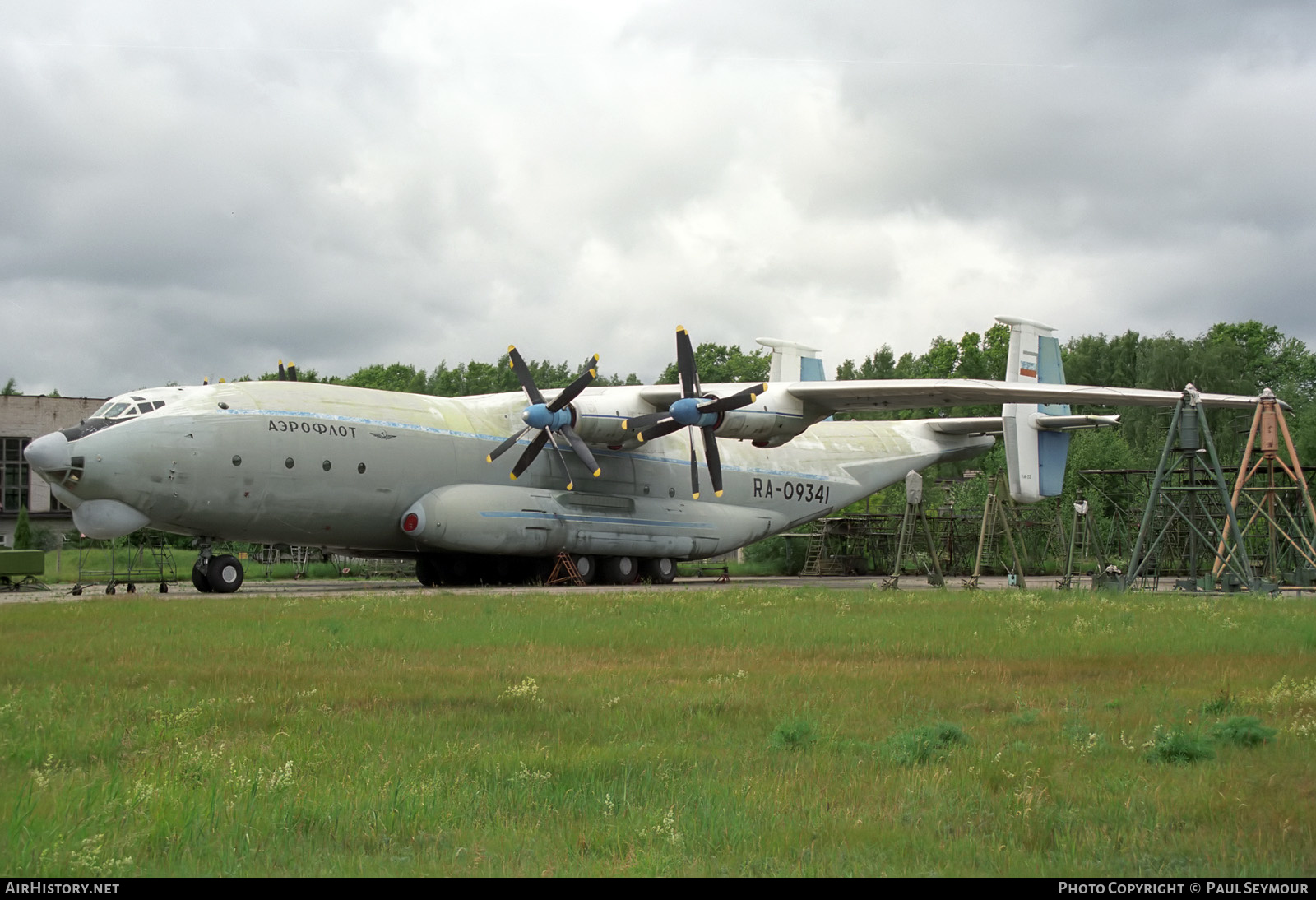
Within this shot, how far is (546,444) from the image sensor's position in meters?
31.6

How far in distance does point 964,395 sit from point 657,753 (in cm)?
2340

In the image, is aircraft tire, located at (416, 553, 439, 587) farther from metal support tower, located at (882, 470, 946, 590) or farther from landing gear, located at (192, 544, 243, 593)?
metal support tower, located at (882, 470, 946, 590)

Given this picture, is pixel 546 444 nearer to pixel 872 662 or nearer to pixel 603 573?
pixel 603 573

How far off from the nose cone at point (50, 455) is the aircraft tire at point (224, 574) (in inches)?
163

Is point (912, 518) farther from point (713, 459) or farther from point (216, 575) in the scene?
point (216, 575)

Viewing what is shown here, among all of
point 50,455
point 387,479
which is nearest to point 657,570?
point 387,479

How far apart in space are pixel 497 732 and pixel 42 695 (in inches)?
175

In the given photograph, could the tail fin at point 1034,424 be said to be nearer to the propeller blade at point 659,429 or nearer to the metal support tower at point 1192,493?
the metal support tower at point 1192,493

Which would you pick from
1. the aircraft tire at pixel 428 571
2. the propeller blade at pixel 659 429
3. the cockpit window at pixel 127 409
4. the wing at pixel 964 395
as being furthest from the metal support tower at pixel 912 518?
the cockpit window at pixel 127 409

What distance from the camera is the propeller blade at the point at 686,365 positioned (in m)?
28.3

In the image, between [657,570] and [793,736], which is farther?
[657,570]

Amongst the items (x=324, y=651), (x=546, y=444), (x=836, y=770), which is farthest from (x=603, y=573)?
(x=836, y=770)

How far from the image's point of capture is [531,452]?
29297 mm

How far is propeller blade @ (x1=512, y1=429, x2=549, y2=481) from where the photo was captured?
2931 cm
